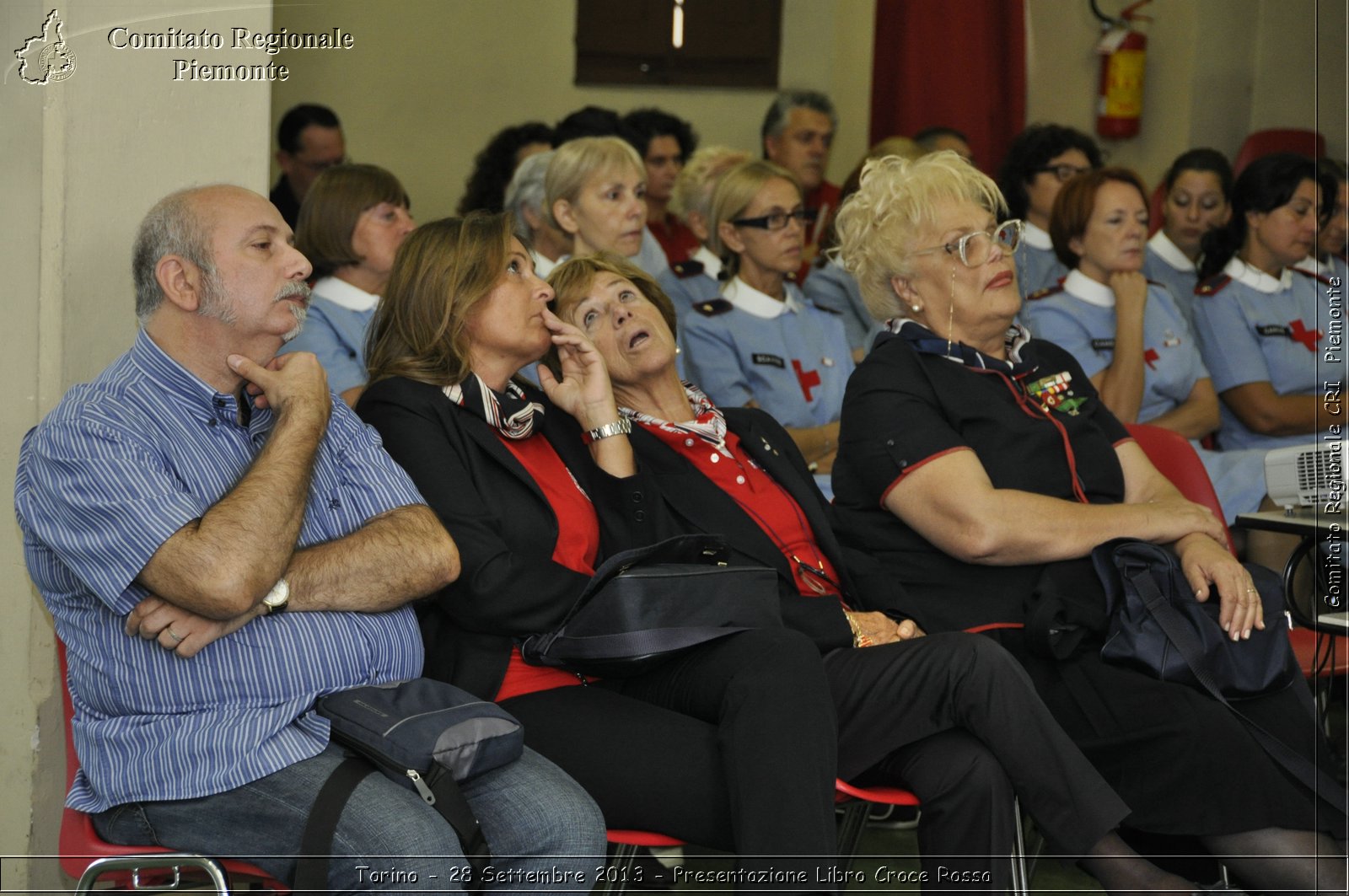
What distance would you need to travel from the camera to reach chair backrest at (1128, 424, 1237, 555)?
2959 mm

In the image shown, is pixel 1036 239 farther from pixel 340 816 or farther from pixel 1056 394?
pixel 340 816

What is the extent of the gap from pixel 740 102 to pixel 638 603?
449 cm

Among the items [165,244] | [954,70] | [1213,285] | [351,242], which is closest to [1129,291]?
[1213,285]

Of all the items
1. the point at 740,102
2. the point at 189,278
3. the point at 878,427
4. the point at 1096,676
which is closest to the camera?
the point at 189,278

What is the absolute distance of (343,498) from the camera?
86.7 inches

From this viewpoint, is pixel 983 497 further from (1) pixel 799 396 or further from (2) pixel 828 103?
(2) pixel 828 103

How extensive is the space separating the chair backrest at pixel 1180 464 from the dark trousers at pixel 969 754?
3.33 ft

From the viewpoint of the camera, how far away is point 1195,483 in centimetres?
297

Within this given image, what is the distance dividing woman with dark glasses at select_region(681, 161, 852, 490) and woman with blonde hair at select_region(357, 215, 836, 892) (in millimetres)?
1331

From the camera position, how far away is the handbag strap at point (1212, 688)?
2236 millimetres

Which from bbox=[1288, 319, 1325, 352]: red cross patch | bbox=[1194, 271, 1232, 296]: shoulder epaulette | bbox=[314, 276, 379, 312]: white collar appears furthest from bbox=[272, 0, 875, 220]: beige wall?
bbox=[1288, 319, 1325, 352]: red cross patch

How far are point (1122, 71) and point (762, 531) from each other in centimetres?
464

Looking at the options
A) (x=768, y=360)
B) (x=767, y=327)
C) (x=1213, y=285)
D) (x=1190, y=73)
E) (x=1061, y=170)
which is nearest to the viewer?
(x=768, y=360)

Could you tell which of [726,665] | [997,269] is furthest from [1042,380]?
[726,665]
